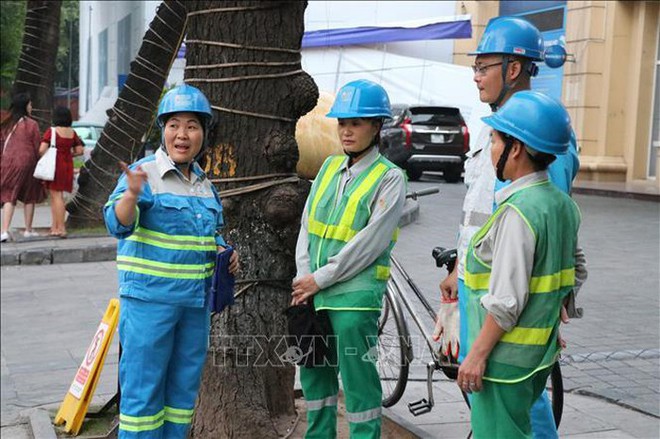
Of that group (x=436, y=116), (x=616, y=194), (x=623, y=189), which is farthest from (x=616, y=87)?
(x=436, y=116)

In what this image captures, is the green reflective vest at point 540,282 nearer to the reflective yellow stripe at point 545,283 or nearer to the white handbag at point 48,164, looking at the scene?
the reflective yellow stripe at point 545,283

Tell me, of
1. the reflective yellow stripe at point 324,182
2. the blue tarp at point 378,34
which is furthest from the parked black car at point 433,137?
the reflective yellow stripe at point 324,182

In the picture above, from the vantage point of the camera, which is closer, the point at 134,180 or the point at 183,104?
the point at 134,180

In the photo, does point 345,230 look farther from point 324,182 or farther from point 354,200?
point 324,182

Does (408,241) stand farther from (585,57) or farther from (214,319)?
(585,57)

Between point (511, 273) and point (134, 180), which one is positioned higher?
point (134, 180)

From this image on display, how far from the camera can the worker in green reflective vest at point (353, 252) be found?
13.5ft

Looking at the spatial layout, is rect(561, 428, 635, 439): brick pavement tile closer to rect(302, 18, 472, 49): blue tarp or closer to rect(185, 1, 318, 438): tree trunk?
rect(185, 1, 318, 438): tree trunk

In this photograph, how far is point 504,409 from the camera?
3139 millimetres

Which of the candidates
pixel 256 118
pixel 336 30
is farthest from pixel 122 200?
pixel 336 30

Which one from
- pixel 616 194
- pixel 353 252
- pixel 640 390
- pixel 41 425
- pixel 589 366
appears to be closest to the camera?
pixel 353 252

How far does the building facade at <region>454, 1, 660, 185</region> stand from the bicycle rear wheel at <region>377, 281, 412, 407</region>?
1614 cm

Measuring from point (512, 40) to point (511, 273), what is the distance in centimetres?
135

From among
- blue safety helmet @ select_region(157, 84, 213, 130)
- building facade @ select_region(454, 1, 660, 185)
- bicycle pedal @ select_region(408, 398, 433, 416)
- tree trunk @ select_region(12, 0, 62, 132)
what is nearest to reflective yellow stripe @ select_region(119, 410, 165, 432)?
blue safety helmet @ select_region(157, 84, 213, 130)
